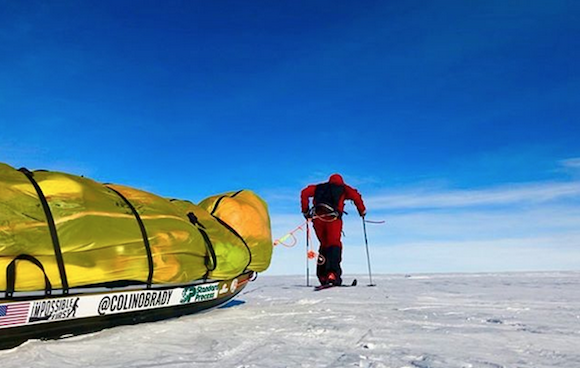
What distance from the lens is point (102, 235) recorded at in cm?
408

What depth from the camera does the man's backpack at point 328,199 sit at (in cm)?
988

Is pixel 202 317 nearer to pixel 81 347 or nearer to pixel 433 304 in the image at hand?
pixel 81 347

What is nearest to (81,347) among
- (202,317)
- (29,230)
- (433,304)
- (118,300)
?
(118,300)

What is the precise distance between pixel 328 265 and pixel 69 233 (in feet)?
21.2

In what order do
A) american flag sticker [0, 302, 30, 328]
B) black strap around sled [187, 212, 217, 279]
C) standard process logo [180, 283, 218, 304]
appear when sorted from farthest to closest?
black strap around sled [187, 212, 217, 279], standard process logo [180, 283, 218, 304], american flag sticker [0, 302, 30, 328]

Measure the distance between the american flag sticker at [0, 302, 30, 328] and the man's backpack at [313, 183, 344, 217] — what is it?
22.8ft

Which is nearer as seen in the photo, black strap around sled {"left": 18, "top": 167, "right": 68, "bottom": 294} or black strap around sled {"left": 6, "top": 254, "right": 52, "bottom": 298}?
black strap around sled {"left": 6, "top": 254, "right": 52, "bottom": 298}

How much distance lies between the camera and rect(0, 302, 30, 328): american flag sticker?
3.32m

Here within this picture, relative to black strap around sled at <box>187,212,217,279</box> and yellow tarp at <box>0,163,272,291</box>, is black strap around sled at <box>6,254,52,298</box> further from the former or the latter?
black strap around sled at <box>187,212,217,279</box>

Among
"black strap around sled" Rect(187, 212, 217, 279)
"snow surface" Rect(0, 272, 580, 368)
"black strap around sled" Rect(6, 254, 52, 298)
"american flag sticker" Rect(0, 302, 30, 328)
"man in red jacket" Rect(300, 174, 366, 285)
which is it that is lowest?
"snow surface" Rect(0, 272, 580, 368)

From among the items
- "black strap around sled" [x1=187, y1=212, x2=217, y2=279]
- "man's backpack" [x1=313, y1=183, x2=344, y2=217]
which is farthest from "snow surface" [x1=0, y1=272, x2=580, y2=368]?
"man's backpack" [x1=313, y1=183, x2=344, y2=217]

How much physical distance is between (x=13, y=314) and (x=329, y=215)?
23.1ft

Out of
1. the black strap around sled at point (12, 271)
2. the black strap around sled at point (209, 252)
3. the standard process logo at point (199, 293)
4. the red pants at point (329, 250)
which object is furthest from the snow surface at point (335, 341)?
the red pants at point (329, 250)

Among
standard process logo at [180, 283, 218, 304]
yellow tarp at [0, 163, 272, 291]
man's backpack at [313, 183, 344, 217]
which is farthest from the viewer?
man's backpack at [313, 183, 344, 217]
